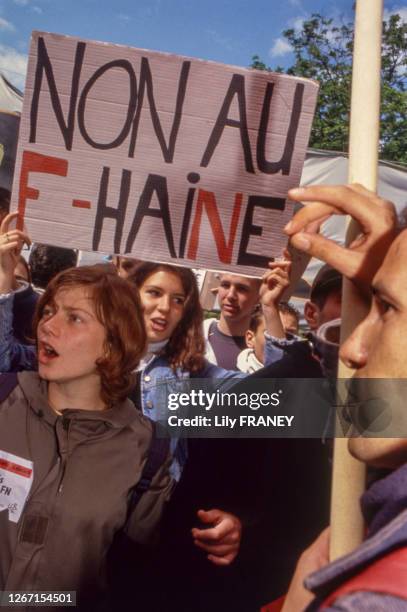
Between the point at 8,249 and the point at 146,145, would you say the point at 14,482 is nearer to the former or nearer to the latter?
the point at 8,249

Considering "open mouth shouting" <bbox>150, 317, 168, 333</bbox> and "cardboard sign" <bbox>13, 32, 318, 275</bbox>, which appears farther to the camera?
"open mouth shouting" <bbox>150, 317, 168, 333</bbox>

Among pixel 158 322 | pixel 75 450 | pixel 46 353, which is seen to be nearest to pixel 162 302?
pixel 158 322

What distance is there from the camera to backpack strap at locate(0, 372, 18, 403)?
1164mm

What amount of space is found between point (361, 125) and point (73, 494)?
80cm

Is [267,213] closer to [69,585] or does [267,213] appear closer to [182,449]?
[182,449]

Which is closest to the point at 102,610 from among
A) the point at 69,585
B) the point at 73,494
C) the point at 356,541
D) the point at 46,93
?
the point at 69,585

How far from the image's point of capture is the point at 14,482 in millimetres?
1090

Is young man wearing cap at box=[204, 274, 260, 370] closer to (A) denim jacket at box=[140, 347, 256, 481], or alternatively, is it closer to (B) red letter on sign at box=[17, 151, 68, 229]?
(A) denim jacket at box=[140, 347, 256, 481]

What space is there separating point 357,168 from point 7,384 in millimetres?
794

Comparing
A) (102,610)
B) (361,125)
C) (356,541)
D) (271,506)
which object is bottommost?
(102,610)

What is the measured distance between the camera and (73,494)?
1076 millimetres

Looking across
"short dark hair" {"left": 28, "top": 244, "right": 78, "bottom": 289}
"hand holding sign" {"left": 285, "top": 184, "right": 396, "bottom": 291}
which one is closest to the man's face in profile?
"hand holding sign" {"left": 285, "top": 184, "right": 396, "bottom": 291}

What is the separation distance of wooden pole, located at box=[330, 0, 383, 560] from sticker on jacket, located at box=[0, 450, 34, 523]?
0.58 metres

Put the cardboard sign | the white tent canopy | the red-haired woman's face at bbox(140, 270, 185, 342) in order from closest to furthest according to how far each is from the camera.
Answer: the cardboard sign
the red-haired woman's face at bbox(140, 270, 185, 342)
the white tent canopy
